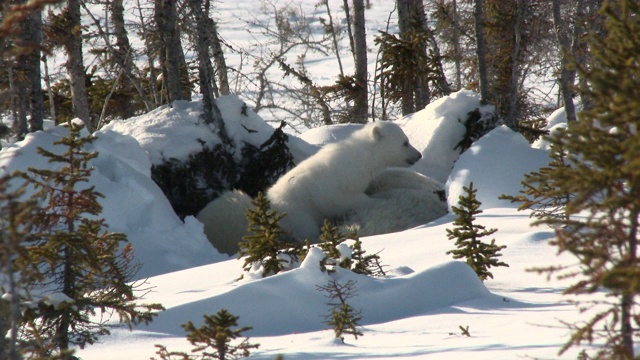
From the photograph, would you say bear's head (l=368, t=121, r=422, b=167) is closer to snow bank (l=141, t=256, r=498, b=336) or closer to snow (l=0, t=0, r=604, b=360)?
snow (l=0, t=0, r=604, b=360)

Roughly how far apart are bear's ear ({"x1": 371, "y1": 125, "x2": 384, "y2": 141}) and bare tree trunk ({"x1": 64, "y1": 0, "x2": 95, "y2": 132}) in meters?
6.06

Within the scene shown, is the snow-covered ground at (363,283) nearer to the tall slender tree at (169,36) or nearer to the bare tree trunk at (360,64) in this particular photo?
the tall slender tree at (169,36)

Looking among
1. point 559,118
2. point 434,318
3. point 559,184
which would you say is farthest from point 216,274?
point 559,118

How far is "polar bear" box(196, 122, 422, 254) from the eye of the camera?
8.98 meters

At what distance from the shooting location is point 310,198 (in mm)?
9117

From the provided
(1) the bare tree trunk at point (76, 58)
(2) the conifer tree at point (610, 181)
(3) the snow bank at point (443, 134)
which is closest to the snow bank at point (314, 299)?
(2) the conifer tree at point (610, 181)

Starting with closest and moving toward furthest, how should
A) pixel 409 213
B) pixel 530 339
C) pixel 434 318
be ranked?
1. pixel 530 339
2. pixel 434 318
3. pixel 409 213

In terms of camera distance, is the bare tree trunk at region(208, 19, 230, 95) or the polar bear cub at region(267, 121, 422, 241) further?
the bare tree trunk at region(208, 19, 230, 95)

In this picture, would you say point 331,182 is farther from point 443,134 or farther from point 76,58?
point 76,58

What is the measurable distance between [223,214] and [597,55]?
722cm

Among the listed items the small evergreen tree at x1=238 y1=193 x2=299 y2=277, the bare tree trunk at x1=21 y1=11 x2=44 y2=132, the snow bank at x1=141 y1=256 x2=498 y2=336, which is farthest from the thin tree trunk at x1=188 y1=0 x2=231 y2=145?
the snow bank at x1=141 y1=256 x2=498 y2=336

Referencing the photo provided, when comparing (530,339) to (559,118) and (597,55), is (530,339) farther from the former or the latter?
(559,118)

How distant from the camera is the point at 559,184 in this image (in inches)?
91.0

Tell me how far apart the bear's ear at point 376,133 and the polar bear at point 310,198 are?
7.3 inches
